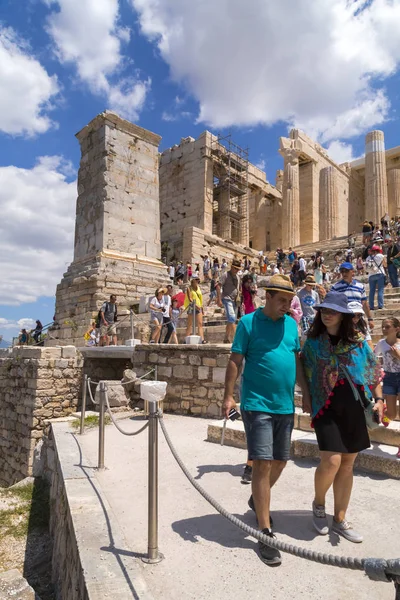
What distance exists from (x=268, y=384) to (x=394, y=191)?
33632 mm

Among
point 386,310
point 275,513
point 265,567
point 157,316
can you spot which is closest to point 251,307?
point 157,316

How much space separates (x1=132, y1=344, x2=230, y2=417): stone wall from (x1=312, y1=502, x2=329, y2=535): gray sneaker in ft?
12.6

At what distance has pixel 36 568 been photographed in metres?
4.24

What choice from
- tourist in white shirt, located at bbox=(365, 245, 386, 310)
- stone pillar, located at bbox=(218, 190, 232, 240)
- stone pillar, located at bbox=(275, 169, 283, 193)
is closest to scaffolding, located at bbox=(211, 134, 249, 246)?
stone pillar, located at bbox=(218, 190, 232, 240)

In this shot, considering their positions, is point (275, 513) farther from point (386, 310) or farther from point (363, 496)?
point (386, 310)

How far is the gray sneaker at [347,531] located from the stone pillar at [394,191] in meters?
32.9

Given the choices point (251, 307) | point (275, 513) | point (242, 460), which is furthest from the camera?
point (251, 307)

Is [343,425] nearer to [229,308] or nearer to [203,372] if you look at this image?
[203,372]

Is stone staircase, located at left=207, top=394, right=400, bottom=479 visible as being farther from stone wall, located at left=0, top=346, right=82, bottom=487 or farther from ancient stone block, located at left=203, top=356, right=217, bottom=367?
stone wall, located at left=0, top=346, right=82, bottom=487

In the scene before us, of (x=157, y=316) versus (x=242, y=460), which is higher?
(x=157, y=316)

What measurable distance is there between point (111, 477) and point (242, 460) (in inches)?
53.0

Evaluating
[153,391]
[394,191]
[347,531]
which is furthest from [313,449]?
[394,191]

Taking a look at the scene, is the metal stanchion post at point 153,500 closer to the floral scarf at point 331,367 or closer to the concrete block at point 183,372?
the floral scarf at point 331,367

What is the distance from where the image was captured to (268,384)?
2.66m
